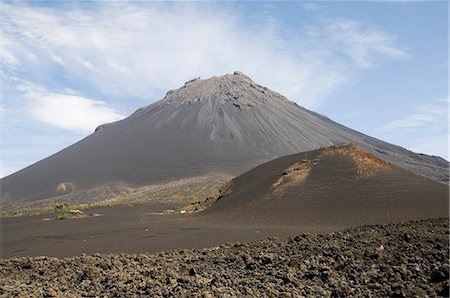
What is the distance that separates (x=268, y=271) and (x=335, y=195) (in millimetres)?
15132

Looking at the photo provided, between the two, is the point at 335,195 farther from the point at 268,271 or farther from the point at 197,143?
the point at 197,143

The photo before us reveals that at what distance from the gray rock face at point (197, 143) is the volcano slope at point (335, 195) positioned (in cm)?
5544

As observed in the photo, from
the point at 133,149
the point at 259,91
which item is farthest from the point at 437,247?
the point at 259,91

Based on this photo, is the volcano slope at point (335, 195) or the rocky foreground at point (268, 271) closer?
the rocky foreground at point (268, 271)

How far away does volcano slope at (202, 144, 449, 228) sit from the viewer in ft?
65.4

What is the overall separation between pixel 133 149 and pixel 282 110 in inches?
1793

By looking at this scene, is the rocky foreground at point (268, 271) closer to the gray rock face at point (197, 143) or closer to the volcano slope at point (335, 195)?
the volcano slope at point (335, 195)

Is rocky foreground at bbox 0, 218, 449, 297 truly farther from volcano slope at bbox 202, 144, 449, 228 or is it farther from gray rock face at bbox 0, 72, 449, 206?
gray rock face at bbox 0, 72, 449, 206

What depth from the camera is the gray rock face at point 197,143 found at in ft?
303

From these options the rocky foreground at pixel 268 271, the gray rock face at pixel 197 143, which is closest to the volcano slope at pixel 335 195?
the rocky foreground at pixel 268 271

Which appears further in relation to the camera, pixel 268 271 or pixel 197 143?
pixel 197 143

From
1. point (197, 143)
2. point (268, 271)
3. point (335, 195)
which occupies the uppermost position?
point (197, 143)

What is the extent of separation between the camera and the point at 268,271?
27.1ft

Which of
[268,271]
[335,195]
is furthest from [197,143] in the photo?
[268,271]
